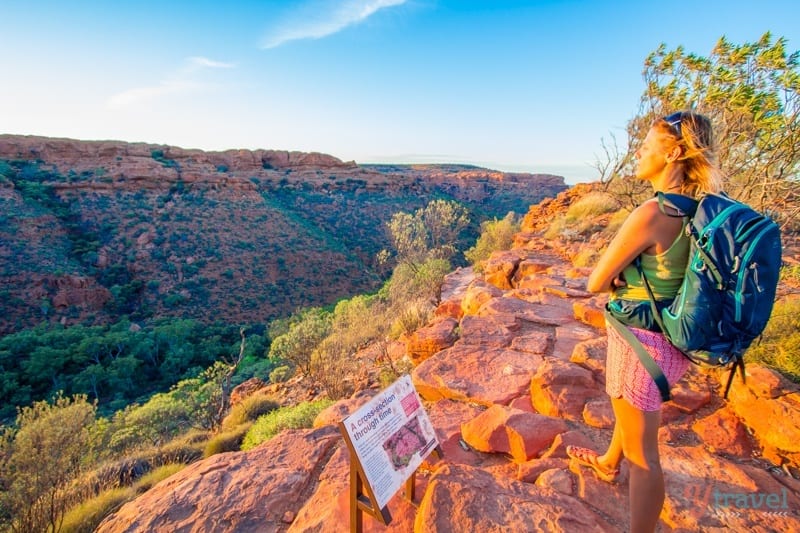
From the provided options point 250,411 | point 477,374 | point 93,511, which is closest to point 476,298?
point 477,374

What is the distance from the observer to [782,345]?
2.65 m

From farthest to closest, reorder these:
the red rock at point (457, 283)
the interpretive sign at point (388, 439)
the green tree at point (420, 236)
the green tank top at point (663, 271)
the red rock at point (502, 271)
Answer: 1. the green tree at point (420, 236)
2. the red rock at point (457, 283)
3. the red rock at point (502, 271)
4. the interpretive sign at point (388, 439)
5. the green tank top at point (663, 271)

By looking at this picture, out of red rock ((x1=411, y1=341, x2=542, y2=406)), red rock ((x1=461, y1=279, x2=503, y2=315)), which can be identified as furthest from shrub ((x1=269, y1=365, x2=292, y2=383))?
red rock ((x1=411, y1=341, x2=542, y2=406))

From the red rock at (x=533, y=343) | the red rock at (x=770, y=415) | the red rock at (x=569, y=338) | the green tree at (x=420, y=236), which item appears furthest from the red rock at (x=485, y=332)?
the green tree at (x=420, y=236)

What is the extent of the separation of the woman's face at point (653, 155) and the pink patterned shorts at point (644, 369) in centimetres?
56

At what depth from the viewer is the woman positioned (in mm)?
1095

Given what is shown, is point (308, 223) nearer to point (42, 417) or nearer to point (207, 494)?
point (42, 417)

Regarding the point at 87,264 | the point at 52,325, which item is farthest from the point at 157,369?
the point at 87,264

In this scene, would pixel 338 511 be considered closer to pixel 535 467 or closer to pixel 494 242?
pixel 535 467

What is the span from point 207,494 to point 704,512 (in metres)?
2.54

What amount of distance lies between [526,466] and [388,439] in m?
0.93

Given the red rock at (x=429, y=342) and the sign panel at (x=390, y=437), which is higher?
the sign panel at (x=390, y=437)

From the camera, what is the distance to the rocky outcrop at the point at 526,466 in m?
1.61

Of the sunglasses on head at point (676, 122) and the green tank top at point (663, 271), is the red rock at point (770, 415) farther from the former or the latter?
the sunglasses on head at point (676, 122)
